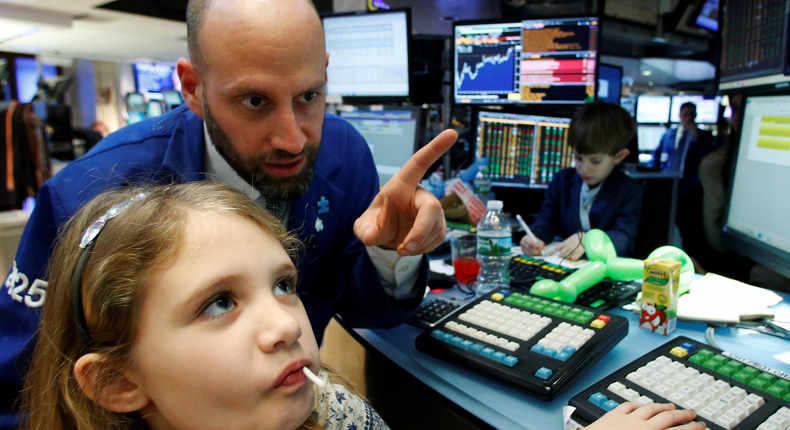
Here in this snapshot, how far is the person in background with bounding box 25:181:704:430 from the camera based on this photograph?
1.73 feet

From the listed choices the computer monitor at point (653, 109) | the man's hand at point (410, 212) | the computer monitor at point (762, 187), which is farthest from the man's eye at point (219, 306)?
the computer monitor at point (653, 109)

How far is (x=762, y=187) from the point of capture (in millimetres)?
1116

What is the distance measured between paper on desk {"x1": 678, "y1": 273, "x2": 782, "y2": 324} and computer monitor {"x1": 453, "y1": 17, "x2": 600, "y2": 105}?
0.86 meters

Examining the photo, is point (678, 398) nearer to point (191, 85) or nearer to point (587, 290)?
point (587, 290)

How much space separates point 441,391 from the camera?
796 mm

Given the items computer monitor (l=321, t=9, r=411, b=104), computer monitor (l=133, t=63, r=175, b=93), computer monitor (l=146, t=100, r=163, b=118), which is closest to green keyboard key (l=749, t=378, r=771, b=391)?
computer monitor (l=321, t=9, r=411, b=104)

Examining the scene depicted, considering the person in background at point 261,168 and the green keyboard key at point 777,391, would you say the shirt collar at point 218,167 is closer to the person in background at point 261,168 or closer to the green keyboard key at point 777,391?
the person in background at point 261,168

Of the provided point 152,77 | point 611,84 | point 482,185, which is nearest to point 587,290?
point 482,185

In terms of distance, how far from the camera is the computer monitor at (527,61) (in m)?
1.75

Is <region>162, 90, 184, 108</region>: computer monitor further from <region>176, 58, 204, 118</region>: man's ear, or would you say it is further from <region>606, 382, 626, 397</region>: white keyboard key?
<region>606, 382, 626, 397</region>: white keyboard key

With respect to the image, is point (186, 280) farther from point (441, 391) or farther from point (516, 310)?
point (516, 310)

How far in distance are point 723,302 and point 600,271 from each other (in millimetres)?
265

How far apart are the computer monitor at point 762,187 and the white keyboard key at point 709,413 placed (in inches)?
22.1

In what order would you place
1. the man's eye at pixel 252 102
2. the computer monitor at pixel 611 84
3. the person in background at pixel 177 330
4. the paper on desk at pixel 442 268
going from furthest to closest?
1. the computer monitor at pixel 611 84
2. the paper on desk at pixel 442 268
3. the man's eye at pixel 252 102
4. the person in background at pixel 177 330
